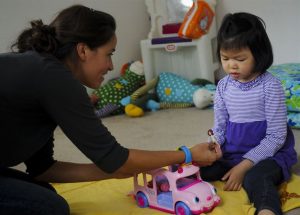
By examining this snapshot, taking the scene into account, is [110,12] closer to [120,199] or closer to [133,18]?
[133,18]

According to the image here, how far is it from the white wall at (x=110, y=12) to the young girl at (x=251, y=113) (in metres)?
1.60

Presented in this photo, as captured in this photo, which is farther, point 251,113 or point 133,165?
point 251,113

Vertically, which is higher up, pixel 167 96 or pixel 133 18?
pixel 133 18

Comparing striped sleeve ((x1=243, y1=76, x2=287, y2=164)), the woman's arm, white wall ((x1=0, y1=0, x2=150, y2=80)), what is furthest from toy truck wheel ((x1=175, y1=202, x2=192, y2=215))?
white wall ((x1=0, y1=0, x2=150, y2=80))

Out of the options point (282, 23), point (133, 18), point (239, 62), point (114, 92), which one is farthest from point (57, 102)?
point (133, 18)

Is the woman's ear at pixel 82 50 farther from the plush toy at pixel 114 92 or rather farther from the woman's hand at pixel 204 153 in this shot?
the plush toy at pixel 114 92

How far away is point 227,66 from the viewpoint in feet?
3.84

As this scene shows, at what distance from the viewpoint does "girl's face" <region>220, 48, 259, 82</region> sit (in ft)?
3.74

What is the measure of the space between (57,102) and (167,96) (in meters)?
1.78

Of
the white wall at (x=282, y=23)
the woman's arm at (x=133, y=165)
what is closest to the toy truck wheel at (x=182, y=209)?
the woman's arm at (x=133, y=165)

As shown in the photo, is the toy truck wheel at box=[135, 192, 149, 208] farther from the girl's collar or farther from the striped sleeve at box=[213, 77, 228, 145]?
the girl's collar

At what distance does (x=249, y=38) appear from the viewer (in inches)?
44.4

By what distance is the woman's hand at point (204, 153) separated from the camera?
41.2 inches

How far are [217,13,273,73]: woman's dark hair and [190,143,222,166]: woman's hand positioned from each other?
0.28m
